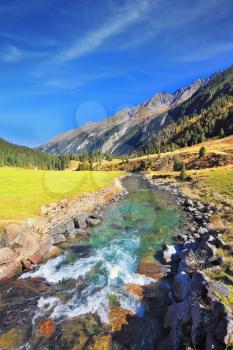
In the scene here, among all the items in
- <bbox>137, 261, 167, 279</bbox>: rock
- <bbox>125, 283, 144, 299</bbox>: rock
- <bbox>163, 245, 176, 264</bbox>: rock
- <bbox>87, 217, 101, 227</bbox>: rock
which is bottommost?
<bbox>125, 283, 144, 299</bbox>: rock

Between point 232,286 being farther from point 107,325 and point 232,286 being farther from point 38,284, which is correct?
point 38,284

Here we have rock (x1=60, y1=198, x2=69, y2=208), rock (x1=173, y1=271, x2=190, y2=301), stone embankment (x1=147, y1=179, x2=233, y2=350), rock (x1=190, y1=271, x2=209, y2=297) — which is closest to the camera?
stone embankment (x1=147, y1=179, x2=233, y2=350)

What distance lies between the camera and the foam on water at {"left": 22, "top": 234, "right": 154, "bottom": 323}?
18.5 m

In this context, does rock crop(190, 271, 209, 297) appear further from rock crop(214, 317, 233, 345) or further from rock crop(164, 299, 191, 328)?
rock crop(214, 317, 233, 345)

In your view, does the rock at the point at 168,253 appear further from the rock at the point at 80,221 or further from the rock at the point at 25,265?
the rock at the point at 80,221

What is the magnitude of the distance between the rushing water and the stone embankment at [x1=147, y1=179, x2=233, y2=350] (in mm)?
2130

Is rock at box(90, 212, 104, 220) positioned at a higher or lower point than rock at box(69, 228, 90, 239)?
higher

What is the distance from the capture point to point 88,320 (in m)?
17.2

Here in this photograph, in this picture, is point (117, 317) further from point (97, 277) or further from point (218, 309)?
point (218, 309)

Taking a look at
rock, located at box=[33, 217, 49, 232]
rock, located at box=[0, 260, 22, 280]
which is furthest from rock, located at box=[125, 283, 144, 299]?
rock, located at box=[33, 217, 49, 232]

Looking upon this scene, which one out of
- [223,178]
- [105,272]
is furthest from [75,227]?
[223,178]

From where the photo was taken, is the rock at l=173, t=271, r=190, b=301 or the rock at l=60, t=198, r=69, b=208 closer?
the rock at l=173, t=271, r=190, b=301

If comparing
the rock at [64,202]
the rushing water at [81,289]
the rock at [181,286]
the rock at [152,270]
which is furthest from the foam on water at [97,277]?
the rock at [64,202]

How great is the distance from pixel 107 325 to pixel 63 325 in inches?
102
